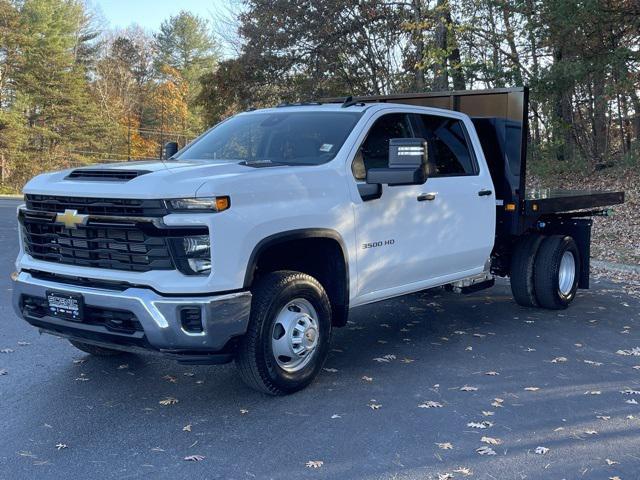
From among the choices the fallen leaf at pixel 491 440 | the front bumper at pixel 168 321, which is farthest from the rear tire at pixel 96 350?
the fallen leaf at pixel 491 440

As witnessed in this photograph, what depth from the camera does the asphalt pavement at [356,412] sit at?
3.87 meters

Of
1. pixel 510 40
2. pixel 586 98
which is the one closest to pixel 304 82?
pixel 510 40

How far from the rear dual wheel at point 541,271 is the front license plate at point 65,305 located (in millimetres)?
5157

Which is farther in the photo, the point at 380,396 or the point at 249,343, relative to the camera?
the point at 380,396

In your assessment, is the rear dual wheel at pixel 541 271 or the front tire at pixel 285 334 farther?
the rear dual wheel at pixel 541 271

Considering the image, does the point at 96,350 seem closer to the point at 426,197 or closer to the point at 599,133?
the point at 426,197

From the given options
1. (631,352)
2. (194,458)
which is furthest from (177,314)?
(631,352)

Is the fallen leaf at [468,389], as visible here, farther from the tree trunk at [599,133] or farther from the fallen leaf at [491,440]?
the tree trunk at [599,133]

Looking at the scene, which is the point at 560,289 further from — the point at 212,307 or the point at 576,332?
the point at 212,307

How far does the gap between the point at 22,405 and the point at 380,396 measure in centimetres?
252

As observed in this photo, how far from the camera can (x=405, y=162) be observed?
17.0 ft

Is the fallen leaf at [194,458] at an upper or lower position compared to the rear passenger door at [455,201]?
lower

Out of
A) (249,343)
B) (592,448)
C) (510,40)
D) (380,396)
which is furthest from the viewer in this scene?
(510,40)

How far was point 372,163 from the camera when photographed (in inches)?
223
